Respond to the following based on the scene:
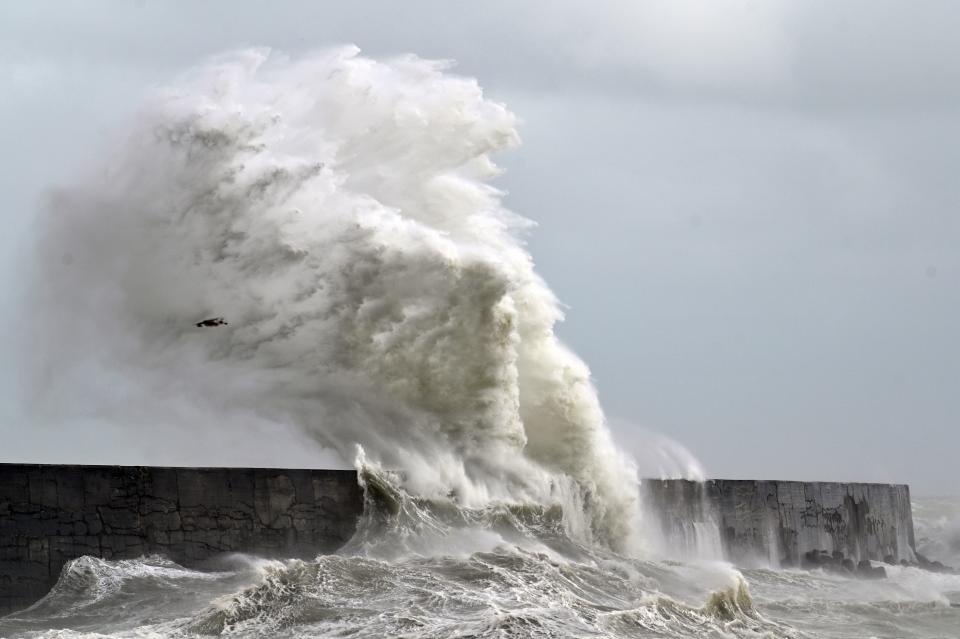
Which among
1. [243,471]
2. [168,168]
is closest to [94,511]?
[243,471]

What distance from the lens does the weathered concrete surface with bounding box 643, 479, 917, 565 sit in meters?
18.9

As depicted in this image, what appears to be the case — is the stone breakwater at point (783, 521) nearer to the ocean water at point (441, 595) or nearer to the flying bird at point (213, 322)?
the ocean water at point (441, 595)

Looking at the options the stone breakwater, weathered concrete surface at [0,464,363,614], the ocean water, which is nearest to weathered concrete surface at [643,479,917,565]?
the stone breakwater

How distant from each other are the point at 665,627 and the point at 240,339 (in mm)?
5940

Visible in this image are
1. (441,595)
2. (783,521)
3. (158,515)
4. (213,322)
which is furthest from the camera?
(783,521)

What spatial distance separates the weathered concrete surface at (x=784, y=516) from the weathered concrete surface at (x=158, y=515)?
6.18 m

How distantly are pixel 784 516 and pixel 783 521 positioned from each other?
0.09m

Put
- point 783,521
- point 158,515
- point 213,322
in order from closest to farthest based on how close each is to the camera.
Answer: point 158,515, point 213,322, point 783,521

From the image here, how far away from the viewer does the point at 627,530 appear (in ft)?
55.9

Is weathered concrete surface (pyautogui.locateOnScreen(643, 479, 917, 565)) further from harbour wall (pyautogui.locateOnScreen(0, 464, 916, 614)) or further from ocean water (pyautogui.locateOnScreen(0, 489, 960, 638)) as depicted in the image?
harbour wall (pyautogui.locateOnScreen(0, 464, 916, 614))

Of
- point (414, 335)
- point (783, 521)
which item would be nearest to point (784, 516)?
point (783, 521)

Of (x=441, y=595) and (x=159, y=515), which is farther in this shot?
(x=159, y=515)

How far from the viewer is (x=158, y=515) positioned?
39.6 ft

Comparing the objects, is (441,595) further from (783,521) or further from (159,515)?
(783,521)
